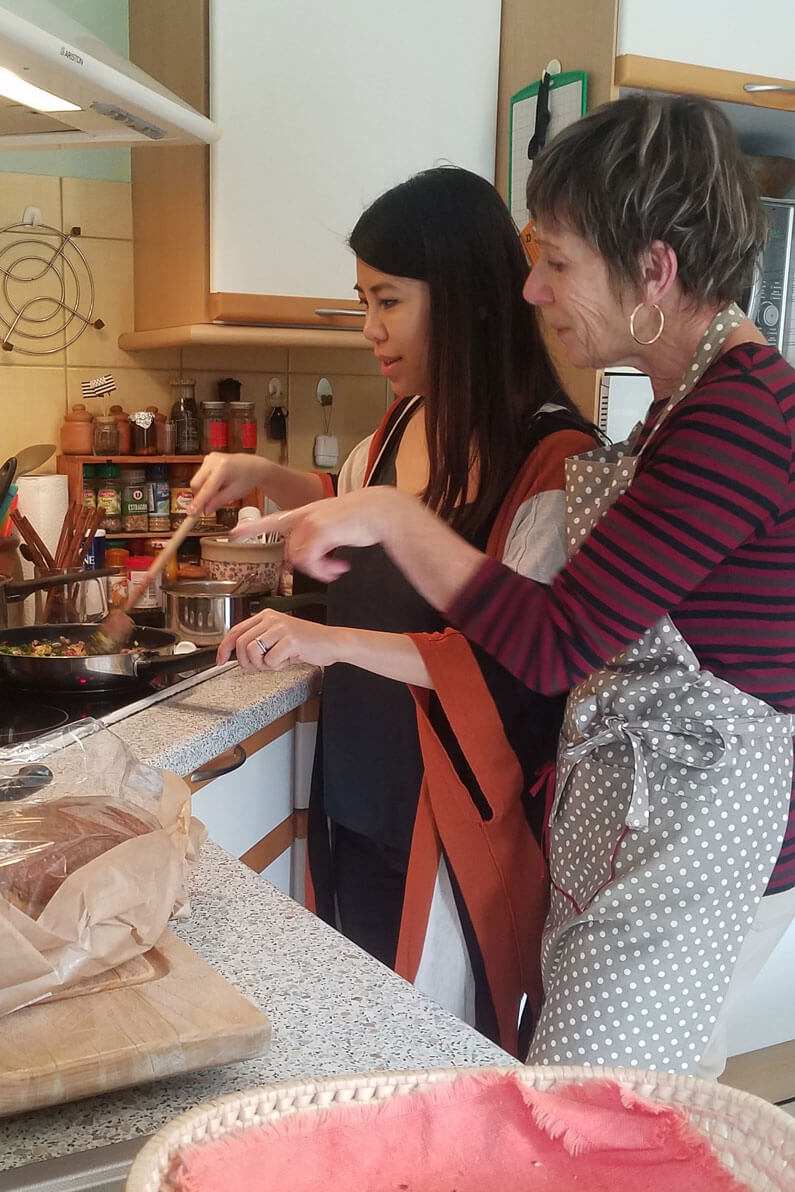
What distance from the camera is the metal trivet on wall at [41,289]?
2.11 meters

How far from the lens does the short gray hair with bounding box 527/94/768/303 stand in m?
0.96

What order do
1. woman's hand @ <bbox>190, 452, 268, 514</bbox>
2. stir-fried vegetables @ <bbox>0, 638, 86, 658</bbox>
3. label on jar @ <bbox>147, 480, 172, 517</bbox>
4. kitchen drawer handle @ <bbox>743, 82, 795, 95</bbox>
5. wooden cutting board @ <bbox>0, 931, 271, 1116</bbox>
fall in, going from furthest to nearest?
label on jar @ <bbox>147, 480, 172, 517</bbox> < kitchen drawer handle @ <bbox>743, 82, 795, 95</bbox> < stir-fried vegetables @ <bbox>0, 638, 86, 658</bbox> < woman's hand @ <bbox>190, 452, 268, 514</bbox> < wooden cutting board @ <bbox>0, 931, 271, 1116</bbox>

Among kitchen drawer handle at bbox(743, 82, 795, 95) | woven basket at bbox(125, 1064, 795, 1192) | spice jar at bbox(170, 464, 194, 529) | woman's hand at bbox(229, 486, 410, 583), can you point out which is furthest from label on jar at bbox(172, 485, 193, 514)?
woven basket at bbox(125, 1064, 795, 1192)

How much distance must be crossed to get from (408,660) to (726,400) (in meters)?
0.43

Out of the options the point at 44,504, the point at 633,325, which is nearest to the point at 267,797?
the point at 44,504

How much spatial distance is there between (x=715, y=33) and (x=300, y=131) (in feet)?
2.33

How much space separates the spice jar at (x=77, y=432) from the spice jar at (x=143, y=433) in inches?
3.6

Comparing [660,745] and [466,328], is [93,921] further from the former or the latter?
[466,328]

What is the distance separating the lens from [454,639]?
119cm

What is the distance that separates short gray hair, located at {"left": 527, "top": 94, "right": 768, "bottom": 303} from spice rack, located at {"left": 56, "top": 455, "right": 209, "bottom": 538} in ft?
4.43

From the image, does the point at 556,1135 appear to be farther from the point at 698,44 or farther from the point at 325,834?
the point at 698,44

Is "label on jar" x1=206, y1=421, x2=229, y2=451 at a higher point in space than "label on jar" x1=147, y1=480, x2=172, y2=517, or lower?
higher

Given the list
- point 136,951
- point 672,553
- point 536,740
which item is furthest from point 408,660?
point 136,951

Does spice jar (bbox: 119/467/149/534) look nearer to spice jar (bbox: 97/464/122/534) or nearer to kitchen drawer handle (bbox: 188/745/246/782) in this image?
spice jar (bbox: 97/464/122/534)
